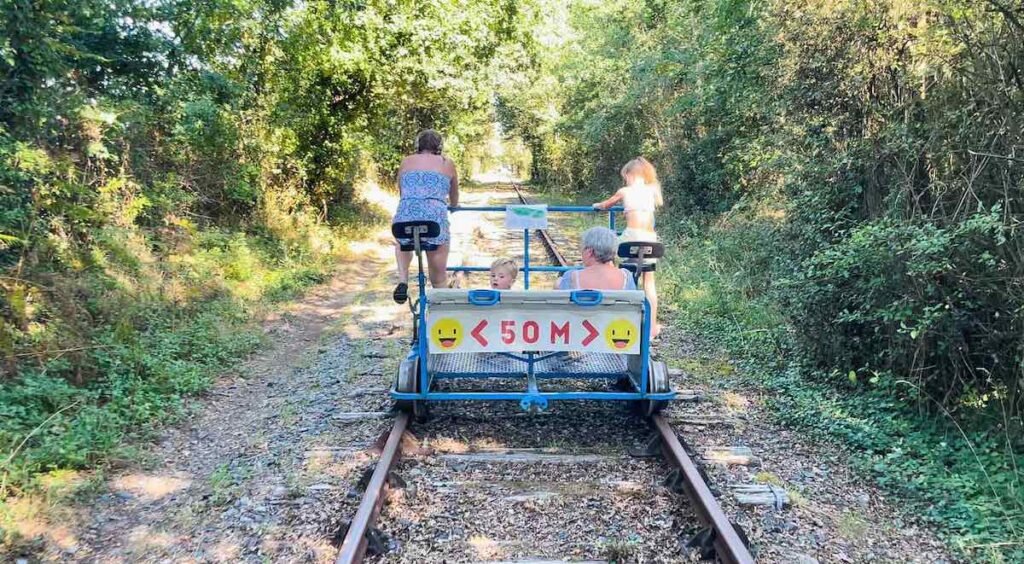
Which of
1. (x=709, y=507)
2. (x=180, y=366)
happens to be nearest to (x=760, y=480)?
(x=709, y=507)

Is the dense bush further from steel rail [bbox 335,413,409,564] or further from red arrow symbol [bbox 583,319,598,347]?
steel rail [bbox 335,413,409,564]

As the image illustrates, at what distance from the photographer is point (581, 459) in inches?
191

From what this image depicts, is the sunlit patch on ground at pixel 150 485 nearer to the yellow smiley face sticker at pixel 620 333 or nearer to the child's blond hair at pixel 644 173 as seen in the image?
the yellow smiley face sticker at pixel 620 333

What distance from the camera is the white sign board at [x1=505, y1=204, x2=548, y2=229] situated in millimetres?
6566

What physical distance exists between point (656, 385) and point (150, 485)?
359 centimetres

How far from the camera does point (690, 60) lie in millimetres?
14969

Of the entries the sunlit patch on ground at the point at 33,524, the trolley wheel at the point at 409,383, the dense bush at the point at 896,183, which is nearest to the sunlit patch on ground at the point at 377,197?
the dense bush at the point at 896,183

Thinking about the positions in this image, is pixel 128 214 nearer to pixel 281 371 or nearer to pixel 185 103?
pixel 185 103

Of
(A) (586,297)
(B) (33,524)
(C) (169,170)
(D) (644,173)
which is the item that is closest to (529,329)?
(A) (586,297)

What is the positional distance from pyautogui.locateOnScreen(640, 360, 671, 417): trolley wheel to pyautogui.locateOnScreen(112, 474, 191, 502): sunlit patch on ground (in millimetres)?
3301

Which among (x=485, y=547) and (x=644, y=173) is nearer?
(x=485, y=547)

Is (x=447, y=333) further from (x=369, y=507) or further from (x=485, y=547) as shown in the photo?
(x=485, y=547)

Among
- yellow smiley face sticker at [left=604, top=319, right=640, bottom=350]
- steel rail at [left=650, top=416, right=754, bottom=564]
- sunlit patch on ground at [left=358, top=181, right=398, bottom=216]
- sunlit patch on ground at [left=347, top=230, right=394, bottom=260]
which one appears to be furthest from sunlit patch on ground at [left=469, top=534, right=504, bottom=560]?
sunlit patch on ground at [left=358, top=181, right=398, bottom=216]

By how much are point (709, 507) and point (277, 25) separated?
11.0 m
